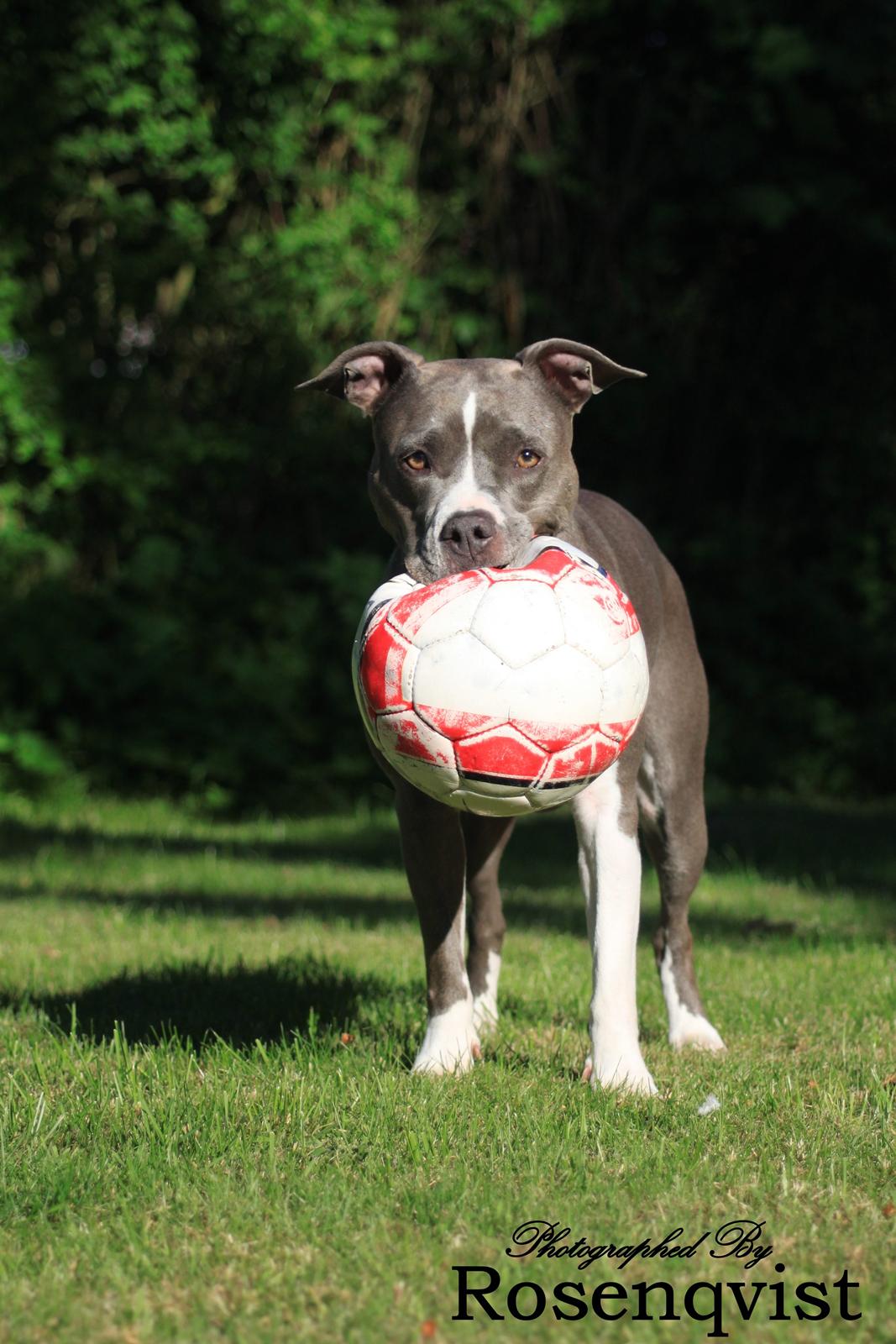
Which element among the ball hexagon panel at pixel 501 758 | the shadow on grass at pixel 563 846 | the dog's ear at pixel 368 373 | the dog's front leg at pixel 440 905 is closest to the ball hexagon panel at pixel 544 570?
the ball hexagon panel at pixel 501 758

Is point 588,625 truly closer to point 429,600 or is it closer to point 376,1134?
point 429,600

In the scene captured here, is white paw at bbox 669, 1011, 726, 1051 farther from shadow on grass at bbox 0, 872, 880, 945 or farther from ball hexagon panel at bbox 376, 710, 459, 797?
shadow on grass at bbox 0, 872, 880, 945

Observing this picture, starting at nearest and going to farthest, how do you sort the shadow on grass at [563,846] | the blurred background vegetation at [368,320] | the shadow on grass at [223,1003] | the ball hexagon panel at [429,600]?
1. the ball hexagon panel at [429,600]
2. the shadow on grass at [223,1003]
3. the shadow on grass at [563,846]
4. the blurred background vegetation at [368,320]

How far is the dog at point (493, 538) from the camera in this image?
408 cm

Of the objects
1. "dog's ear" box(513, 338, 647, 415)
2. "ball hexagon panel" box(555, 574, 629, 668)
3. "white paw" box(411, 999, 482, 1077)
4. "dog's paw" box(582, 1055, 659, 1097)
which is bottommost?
"white paw" box(411, 999, 482, 1077)

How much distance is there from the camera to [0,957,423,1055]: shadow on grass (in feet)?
15.4

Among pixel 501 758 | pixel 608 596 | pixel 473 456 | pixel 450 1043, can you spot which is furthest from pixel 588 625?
pixel 450 1043

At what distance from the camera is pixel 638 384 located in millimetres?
12805

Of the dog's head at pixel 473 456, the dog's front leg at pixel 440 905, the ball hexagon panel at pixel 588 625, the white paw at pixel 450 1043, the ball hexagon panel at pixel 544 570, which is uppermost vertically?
the dog's head at pixel 473 456

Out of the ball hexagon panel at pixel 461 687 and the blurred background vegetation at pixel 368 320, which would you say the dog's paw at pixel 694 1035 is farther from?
the blurred background vegetation at pixel 368 320

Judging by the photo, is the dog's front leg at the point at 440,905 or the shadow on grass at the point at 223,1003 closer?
the dog's front leg at the point at 440,905

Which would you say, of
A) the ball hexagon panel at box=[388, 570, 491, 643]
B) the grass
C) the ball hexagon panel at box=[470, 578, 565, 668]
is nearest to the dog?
the grass

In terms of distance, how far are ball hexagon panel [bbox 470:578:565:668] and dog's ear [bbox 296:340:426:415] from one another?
1249 mm

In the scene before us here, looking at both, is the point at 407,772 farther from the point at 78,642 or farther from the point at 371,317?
the point at 371,317
